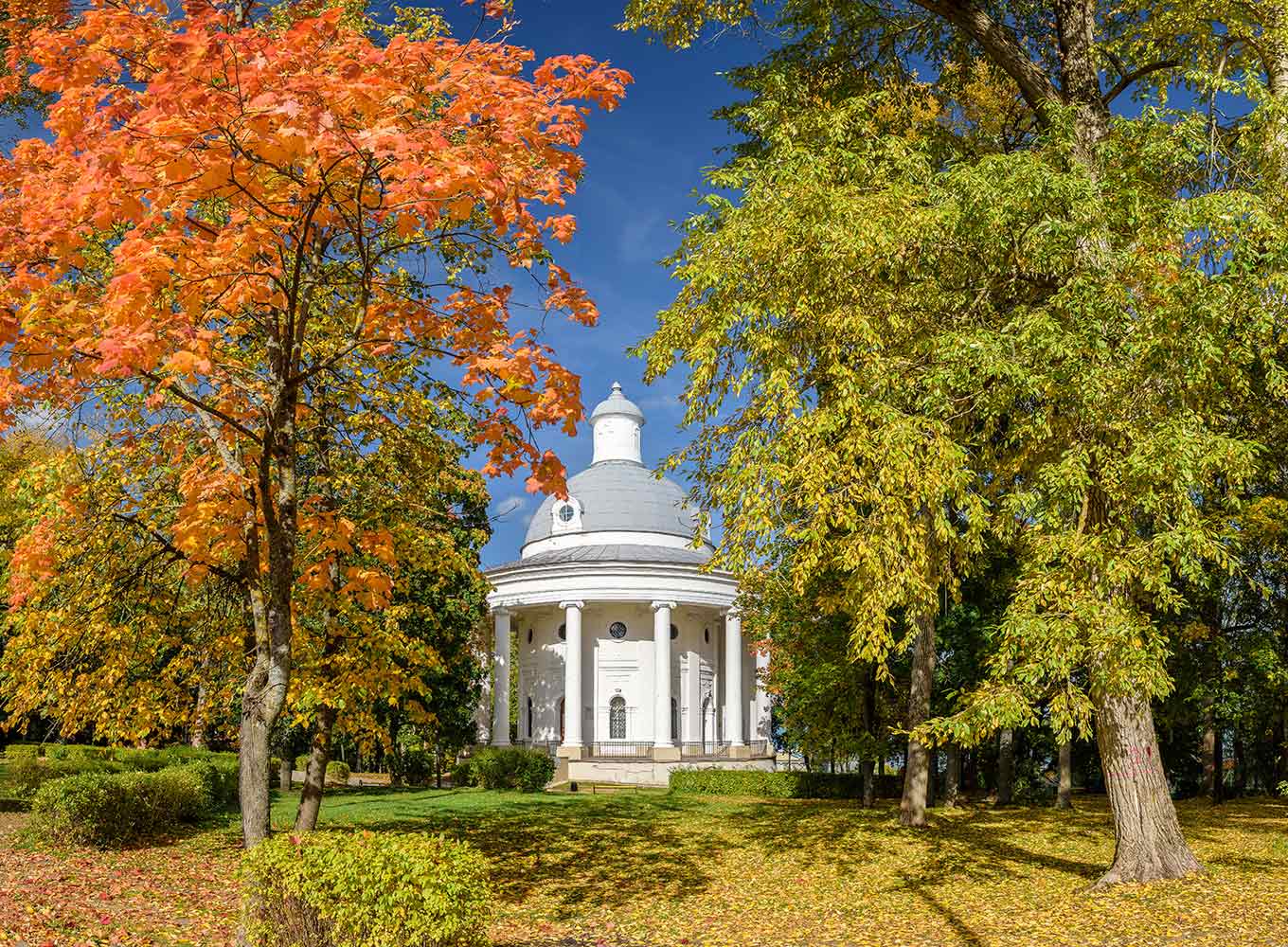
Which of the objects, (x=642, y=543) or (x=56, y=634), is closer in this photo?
(x=56, y=634)

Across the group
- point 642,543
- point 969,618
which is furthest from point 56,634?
point 642,543

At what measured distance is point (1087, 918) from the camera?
9484 mm

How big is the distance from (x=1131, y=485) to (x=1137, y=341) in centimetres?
133

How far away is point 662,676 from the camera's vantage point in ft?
127

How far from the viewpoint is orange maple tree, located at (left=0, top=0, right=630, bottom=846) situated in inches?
215

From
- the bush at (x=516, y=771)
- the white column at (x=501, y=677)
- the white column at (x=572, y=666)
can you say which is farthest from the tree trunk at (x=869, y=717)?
the white column at (x=501, y=677)

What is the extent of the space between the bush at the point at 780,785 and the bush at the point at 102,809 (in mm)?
16644

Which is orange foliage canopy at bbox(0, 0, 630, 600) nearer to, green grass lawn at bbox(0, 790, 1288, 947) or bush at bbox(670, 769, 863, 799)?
green grass lawn at bbox(0, 790, 1288, 947)

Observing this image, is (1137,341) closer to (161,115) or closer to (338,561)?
(161,115)

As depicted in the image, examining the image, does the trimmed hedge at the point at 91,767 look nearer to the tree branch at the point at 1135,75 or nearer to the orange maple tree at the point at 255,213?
the orange maple tree at the point at 255,213

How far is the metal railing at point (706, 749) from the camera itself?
38.8 metres

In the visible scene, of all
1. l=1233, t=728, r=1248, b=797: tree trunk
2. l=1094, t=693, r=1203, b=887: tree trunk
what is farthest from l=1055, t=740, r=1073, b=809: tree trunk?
l=1094, t=693, r=1203, b=887: tree trunk

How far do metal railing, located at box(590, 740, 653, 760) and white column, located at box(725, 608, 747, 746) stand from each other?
3.92 m

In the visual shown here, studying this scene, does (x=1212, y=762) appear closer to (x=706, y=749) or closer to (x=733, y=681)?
(x=733, y=681)
